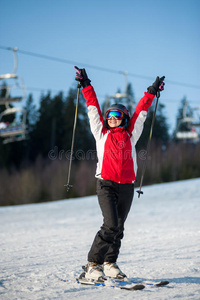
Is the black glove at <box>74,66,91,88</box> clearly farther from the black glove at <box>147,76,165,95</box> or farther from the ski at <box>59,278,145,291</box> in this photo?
the ski at <box>59,278,145,291</box>

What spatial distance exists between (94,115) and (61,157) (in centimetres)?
3410

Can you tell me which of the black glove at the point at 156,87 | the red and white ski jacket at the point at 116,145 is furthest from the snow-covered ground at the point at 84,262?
the black glove at the point at 156,87

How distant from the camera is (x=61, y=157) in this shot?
3753 cm

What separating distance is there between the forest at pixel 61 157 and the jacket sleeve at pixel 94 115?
18177mm

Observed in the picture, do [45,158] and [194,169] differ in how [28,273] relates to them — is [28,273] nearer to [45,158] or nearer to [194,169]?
[194,169]

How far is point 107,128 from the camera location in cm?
373

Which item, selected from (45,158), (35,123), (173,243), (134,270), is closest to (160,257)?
(134,270)

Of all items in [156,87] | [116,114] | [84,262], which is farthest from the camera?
[84,262]

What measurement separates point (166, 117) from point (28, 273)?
4289 cm

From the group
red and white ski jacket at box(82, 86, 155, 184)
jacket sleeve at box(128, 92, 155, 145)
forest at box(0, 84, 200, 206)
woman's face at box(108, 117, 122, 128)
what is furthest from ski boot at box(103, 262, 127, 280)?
forest at box(0, 84, 200, 206)

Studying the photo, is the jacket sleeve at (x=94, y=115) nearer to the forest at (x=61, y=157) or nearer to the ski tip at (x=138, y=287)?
the ski tip at (x=138, y=287)

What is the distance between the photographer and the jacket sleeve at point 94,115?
366cm

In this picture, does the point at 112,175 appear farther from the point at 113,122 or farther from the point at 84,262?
the point at 84,262

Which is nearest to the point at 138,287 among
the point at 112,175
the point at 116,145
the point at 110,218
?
the point at 110,218
